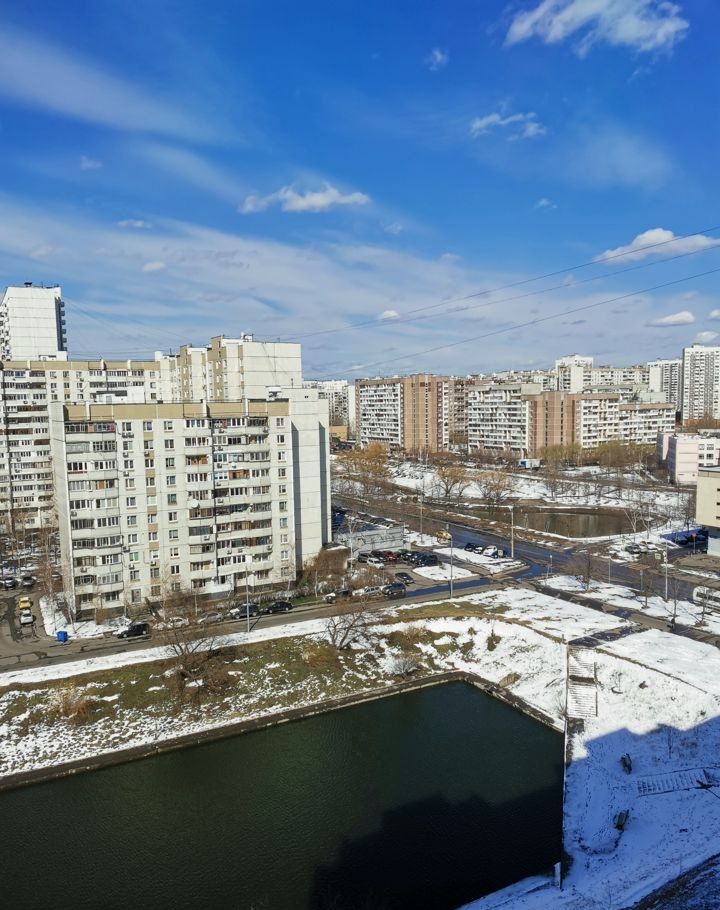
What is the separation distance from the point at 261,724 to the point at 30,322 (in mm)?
34593

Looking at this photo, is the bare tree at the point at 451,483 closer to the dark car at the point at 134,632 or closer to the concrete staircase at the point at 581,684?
the concrete staircase at the point at 581,684

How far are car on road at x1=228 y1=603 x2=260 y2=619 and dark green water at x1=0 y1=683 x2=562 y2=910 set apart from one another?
17.9 ft

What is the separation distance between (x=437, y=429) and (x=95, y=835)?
62.3 meters

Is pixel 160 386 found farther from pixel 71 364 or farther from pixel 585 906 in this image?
pixel 585 906

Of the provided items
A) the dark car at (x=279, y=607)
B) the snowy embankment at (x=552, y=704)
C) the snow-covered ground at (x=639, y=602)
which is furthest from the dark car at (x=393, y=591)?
the snow-covered ground at (x=639, y=602)

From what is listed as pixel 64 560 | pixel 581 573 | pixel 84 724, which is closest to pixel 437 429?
pixel 581 573

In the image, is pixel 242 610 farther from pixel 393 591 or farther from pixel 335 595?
pixel 393 591

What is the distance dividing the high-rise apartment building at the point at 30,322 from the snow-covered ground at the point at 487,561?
92.9 ft

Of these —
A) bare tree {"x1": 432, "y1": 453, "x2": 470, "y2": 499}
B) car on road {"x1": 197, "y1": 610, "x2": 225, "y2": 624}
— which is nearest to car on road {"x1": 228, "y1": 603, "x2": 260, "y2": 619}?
car on road {"x1": 197, "y1": 610, "x2": 225, "y2": 624}

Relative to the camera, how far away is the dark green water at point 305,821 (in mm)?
10914

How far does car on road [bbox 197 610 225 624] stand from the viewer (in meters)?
20.2

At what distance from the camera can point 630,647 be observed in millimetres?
17719

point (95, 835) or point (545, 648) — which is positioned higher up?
point (545, 648)

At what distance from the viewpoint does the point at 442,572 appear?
85.9 feet
